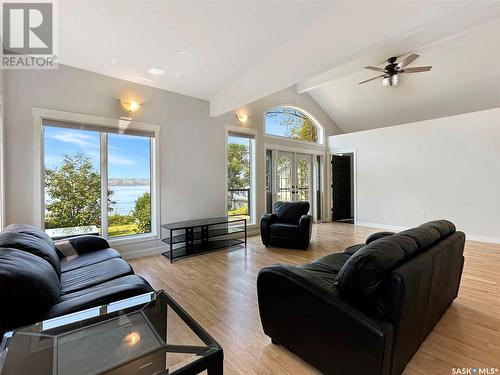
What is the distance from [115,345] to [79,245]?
6.49 feet

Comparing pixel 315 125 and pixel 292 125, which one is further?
pixel 315 125

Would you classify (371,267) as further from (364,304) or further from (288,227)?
(288,227)

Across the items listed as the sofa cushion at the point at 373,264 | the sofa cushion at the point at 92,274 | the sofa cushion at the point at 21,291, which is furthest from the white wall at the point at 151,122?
the sofa cushion at the point at 373,264

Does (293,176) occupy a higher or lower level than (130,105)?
lower

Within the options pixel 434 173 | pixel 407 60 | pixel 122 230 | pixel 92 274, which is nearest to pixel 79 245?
pixel 92 274

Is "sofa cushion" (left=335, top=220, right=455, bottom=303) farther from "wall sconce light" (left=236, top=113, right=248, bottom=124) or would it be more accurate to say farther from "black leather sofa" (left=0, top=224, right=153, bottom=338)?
"wall sconce light" (left=236, top=113, right=248, bottom=124)

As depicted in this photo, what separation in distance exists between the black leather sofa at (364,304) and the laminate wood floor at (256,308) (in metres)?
0.19

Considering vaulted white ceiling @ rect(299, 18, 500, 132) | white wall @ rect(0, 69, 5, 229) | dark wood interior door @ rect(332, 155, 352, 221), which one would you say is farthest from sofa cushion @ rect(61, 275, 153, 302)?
dark wood interior door @ rect(332, 155, 352, 221)

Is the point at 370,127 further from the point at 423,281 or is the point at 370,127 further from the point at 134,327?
the point at 134,327

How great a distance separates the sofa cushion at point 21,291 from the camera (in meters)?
1.25

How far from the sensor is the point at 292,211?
4.83 metres

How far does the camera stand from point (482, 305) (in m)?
2.41

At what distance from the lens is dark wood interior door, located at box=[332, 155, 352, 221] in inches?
305

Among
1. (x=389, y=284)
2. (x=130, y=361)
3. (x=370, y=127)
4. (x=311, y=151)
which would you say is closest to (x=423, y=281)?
(x=389, y=284)
